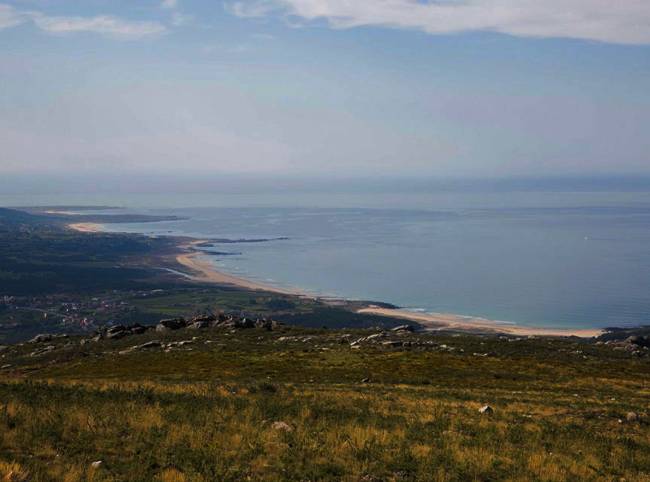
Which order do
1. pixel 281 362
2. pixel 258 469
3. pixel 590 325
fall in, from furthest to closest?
1. pixel 590 325
2. pixel 281 362
3. pixel 258 469

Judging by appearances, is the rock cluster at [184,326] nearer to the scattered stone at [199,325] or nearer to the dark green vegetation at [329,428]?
the scattered stone at [199,325]

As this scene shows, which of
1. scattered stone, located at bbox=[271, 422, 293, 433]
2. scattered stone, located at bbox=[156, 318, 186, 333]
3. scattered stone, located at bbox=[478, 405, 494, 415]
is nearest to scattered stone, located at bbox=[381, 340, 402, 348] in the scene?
scattered stone, located at bbox=[156, 318, 186, 333]

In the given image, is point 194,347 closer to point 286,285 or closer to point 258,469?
point 258,469

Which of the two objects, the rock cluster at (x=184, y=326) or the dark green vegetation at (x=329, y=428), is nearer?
the dark green vegetation at (x=329, y=428)

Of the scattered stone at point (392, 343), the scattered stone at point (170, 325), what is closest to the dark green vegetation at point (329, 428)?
the scattered stone at point (392, 343)

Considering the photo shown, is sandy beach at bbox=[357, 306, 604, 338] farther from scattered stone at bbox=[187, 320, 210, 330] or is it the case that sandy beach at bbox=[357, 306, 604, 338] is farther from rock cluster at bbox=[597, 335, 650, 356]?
scattered stone at bbox=[187, 320, 210, 330]

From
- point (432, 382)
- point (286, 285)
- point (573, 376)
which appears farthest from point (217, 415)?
point (286, 285)

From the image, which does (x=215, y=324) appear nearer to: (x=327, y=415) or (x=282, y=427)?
(x=327, y=415)
